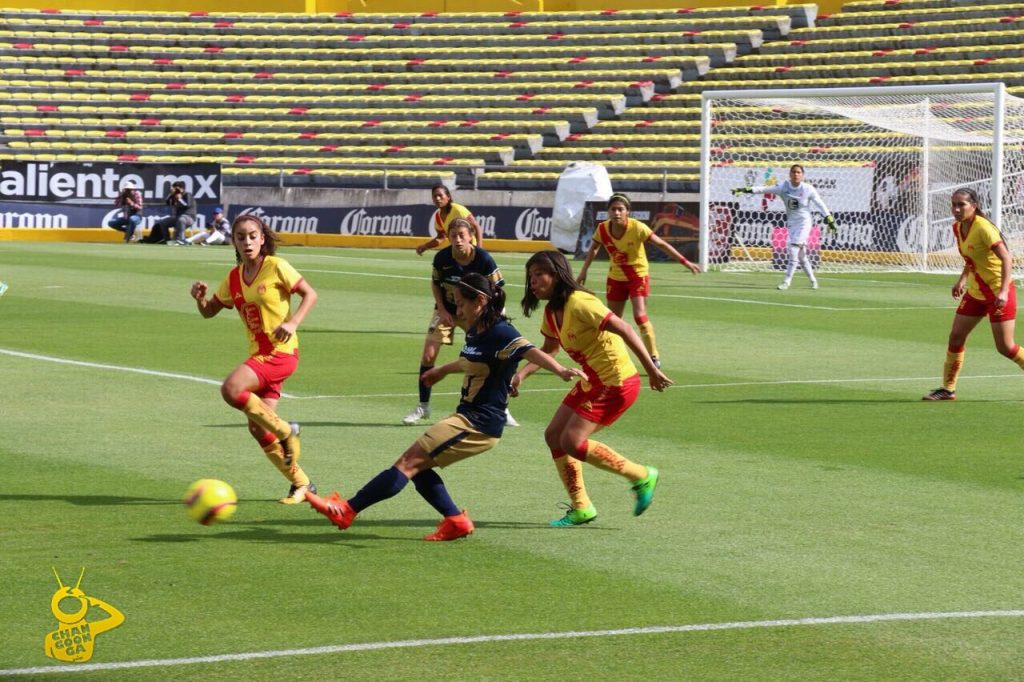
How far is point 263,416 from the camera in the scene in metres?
9.91

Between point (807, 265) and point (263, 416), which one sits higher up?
point (263, 416)

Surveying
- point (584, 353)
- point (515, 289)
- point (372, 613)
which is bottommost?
point (515, 289)

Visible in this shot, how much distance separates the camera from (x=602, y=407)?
31.0 feet

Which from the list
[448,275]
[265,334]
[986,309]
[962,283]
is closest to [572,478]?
[265,334]

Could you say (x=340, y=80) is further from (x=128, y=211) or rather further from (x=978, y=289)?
(x=978, y=289)

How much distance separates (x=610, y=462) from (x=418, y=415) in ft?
14.8

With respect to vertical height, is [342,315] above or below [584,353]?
below

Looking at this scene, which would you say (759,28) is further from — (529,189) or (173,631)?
(173,631)

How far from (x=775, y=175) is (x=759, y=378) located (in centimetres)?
Result: 1992

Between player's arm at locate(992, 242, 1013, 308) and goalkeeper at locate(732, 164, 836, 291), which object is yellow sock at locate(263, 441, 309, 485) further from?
goalkeeper at locate(732, 164, 836, 291)

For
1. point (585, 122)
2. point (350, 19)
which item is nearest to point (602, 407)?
point (585, 122)

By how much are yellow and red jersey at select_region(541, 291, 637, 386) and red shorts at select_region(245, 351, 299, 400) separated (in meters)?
1.73

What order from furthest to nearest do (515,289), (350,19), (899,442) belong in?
1. (350,19)
2. (515,289)
3. (899,442)

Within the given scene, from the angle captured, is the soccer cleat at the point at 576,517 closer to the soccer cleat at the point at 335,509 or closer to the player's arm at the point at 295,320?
the soccer cleat at the point at 335,509
